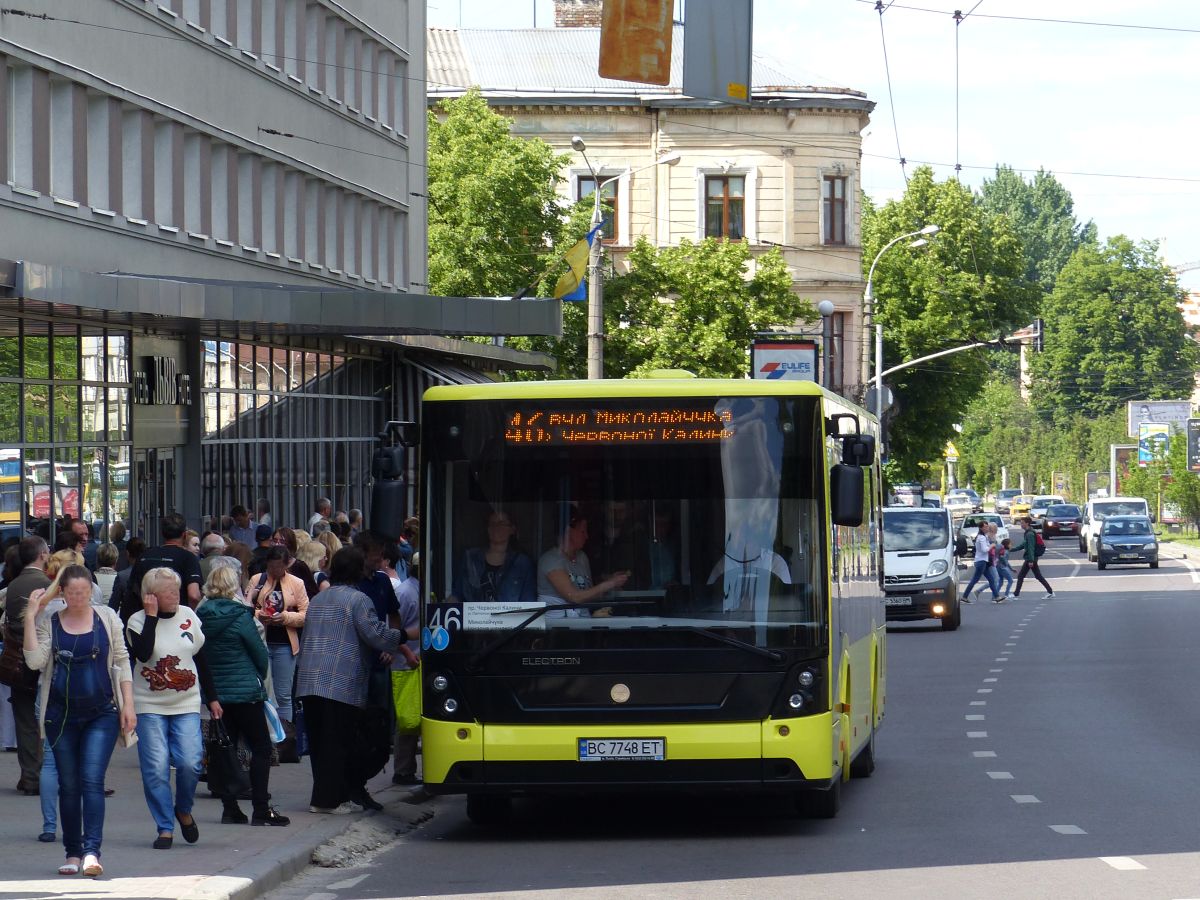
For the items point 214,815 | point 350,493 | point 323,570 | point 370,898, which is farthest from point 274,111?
point 370,898

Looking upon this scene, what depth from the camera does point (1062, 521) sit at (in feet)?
332

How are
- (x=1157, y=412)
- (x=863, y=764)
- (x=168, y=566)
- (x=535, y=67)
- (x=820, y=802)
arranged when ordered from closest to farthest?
(x=820, y=802)
(x=168, y=566)
(x=863, y=764)
(x=535, y=67)
(x=1157, y=412)

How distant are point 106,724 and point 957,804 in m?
5.68

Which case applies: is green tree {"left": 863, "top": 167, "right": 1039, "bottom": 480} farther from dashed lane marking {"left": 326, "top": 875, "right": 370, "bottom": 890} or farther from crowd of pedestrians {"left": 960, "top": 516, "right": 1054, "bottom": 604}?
dashed lane marking {"left": 326, "top": 875, "right": 370, "bottom": 890}

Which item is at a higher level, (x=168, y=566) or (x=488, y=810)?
(x=168, y=566)

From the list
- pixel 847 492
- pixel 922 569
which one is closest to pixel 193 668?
pixel 847 492

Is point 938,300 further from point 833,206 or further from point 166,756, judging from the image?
point 166,756

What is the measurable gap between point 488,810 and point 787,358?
91.8ft

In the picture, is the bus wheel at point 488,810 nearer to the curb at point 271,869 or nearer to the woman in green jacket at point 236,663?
the curb at point 271,869

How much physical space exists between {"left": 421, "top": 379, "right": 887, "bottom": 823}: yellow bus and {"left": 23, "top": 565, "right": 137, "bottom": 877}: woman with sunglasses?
221cm

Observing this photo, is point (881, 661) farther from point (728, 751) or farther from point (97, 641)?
point (97, 641)

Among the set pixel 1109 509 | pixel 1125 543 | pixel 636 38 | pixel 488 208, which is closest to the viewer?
pixel 636 38

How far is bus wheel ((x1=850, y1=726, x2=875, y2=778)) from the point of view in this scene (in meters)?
16.0

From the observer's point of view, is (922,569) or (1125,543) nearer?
(922,569)
